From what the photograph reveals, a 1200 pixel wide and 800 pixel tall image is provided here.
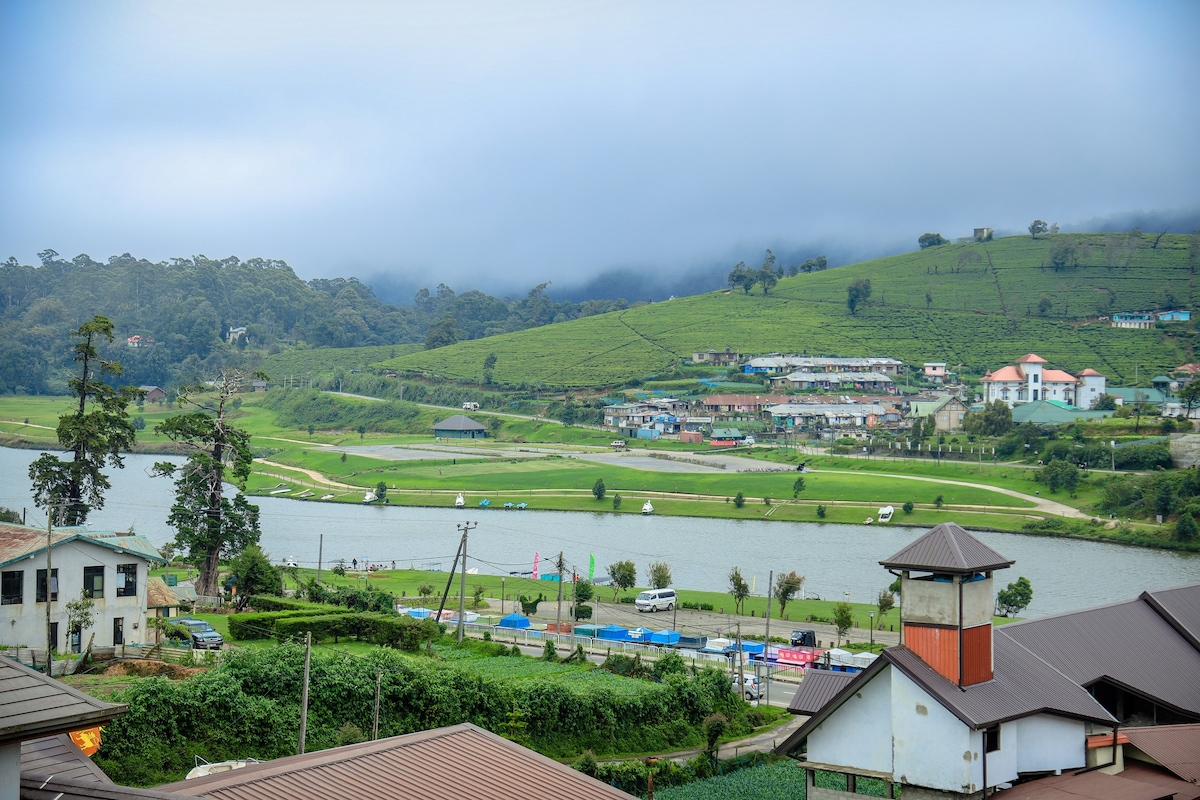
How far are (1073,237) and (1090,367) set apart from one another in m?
40.5

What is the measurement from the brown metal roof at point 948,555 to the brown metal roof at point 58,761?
850cm

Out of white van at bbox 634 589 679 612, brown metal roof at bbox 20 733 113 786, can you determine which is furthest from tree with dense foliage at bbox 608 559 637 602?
brown metal roof at bbox 20 733 113 786

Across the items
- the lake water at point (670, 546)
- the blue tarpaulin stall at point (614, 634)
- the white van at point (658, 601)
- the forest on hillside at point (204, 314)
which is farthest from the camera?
the forest on hillside at point (204, 314)

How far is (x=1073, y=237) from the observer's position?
428ft

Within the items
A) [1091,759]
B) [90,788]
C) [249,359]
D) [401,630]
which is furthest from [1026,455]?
[249,359]

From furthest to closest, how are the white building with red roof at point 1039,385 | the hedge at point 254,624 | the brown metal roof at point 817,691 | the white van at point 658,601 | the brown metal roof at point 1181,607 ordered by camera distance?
the white building with red roof at point 1039,385 → the white van at point 658,601 → the hedge at point 254,624 → the brown metal roof at point 1181,607 → the brown metal roof at point 817,691

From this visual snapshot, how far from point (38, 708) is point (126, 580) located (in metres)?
21.8

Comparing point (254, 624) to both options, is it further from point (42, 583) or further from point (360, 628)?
point (42, 583)

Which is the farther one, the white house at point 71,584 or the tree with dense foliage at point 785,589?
the tree with dense foliage at point 785,589

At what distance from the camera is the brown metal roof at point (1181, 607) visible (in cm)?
1611

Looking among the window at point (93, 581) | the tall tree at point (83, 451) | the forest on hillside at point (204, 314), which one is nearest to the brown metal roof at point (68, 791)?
the window at point (93, 581)

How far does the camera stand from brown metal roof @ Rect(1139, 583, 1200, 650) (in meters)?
16.1

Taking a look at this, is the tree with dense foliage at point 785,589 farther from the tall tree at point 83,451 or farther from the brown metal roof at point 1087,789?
the brown metal roof at point 1087,789

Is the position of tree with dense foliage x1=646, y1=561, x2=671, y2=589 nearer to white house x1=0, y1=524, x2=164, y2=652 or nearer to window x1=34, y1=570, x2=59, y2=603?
white house x1=0, y1=524, x2=164, y2=652
